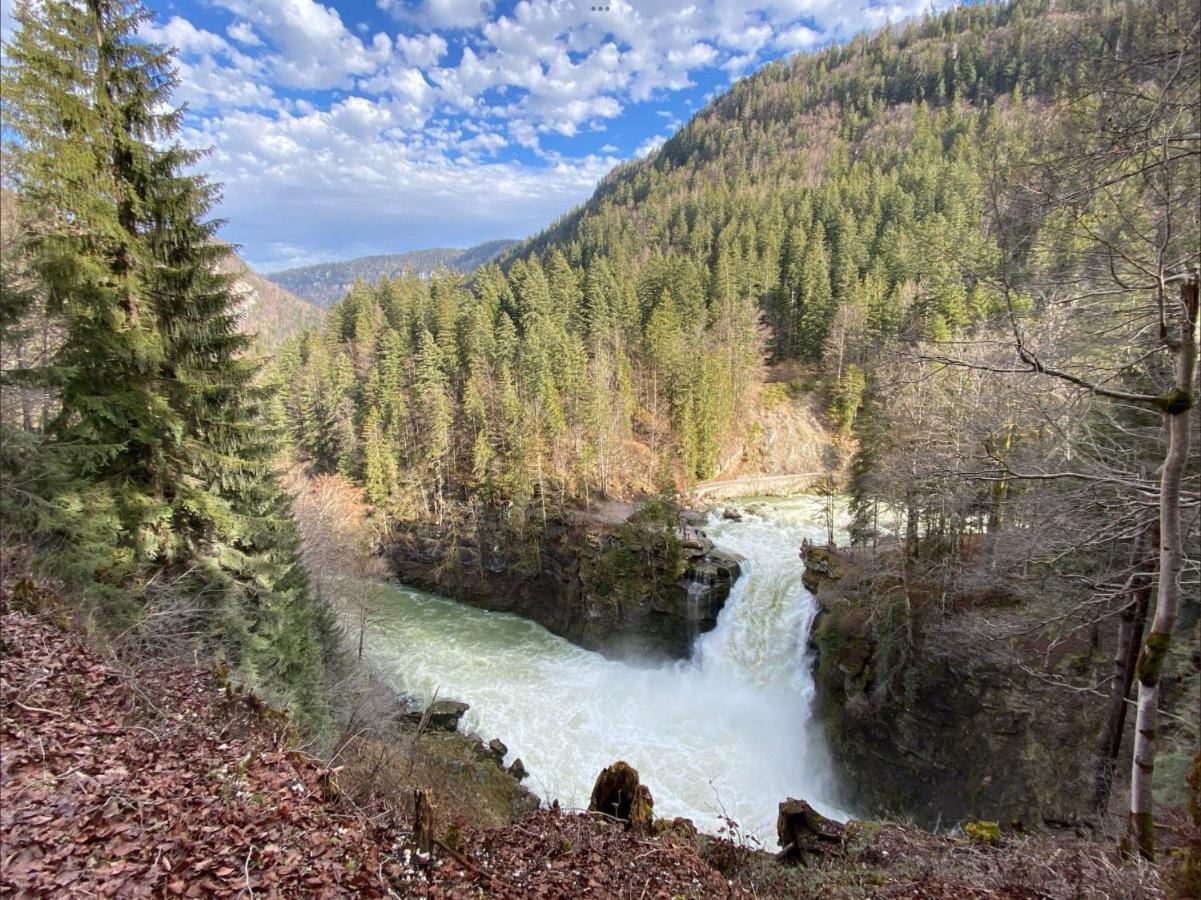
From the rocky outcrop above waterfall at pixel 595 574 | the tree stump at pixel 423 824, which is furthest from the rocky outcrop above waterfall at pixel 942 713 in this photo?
the tree stump at pixel 423 824

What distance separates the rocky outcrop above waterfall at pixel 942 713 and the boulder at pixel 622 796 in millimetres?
9276

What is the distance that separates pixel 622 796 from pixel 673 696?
17.0 metres

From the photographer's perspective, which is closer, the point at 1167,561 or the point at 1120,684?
the point at 1167,561

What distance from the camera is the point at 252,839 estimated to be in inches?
173

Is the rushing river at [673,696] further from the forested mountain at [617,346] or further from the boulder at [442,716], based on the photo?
the forested mountain at [617,346]

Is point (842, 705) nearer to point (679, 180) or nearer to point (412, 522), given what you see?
point (412, 522)

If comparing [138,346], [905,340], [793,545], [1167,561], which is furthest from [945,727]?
[138,346]

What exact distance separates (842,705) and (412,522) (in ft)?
93.4

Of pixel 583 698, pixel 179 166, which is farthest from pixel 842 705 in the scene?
pixel 179 166

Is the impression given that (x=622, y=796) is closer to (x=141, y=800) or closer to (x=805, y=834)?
(x=805, y=834)

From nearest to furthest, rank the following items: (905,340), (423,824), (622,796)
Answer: (905,340) < (423,824) < (622,796)

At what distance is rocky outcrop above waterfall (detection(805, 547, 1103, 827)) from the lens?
1360cm

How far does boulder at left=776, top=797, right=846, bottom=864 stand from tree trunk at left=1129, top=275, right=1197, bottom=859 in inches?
164

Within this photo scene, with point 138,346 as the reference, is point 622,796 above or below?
below
